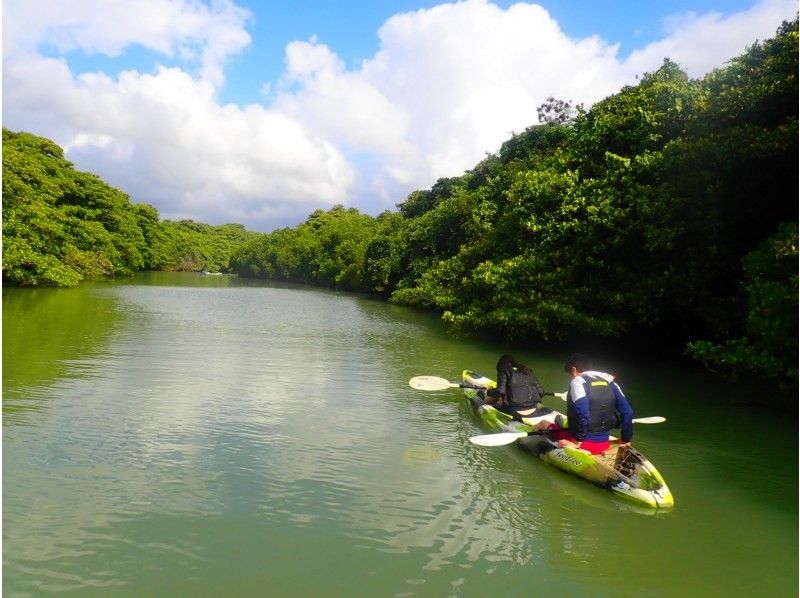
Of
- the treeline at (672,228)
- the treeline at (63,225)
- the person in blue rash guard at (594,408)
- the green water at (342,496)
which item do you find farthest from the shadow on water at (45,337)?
the treeline at (672,228)

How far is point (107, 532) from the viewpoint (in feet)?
20.1

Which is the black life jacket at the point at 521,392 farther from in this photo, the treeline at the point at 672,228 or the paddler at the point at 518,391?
the treeline at the point at 672,228

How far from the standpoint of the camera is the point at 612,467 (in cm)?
761

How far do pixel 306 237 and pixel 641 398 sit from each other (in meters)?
78.8

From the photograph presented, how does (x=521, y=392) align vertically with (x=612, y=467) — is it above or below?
above

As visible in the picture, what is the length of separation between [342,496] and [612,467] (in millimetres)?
3438

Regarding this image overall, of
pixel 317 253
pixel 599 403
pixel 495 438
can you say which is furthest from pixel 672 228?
pixel 317 253

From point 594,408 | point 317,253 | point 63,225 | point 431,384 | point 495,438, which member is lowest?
point 495,438

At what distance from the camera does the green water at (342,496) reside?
18.2 ft

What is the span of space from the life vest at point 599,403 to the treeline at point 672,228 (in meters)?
4.15

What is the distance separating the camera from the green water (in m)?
5.56

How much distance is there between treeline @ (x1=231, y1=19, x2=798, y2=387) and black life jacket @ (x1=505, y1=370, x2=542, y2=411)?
4125 mm

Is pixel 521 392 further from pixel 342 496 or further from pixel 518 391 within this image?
Answer: pixel 342 496

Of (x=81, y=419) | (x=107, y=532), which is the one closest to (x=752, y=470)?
(x=107, y=532)
